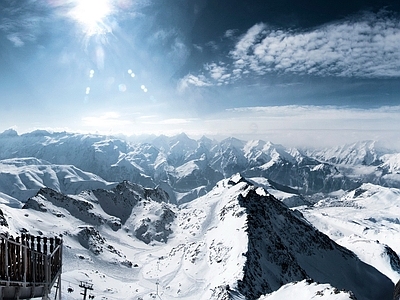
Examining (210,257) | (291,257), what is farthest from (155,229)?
(291,257)

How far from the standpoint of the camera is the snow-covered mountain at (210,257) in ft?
284

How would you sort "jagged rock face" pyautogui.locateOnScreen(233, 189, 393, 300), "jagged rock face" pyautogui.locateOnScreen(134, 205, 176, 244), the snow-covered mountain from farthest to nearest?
"jagged rock face" pyautogui.locateOnScreen(134, 205, 176, 244)
"jagged rock face" pyautogui.locateOnScreen(233, 189, 393, 300)
the snow-covered mountain

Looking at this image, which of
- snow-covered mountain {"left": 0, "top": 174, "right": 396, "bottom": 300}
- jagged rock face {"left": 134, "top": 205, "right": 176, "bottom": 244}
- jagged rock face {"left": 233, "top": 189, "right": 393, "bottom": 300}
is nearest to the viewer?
snow-covered mountain {"left": 0, "top": 174, "right": 396, "bottom": 300}

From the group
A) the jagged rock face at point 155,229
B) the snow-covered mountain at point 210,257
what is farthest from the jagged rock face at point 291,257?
the jagged rock face at point 155,229

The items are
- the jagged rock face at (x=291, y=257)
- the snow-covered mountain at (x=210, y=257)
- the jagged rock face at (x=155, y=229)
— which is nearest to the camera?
the snow-covered mountain at (x=210, y=257)

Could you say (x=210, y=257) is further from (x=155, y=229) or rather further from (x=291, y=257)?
(x=155, y=229)

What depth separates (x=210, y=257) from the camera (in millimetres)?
104375

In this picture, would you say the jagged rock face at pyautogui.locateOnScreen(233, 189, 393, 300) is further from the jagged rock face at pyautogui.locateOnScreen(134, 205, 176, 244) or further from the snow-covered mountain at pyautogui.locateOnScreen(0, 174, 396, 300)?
the jagged rock face at pyautogui.locateOnScreen(134, 205, 176, 244)

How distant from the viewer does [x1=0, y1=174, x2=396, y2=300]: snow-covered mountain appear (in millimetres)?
86688

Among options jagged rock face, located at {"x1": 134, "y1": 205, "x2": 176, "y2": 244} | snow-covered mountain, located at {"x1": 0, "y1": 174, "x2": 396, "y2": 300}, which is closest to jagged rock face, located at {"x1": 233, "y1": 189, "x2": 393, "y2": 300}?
snow-covered mountain, located at {"x1": 0, "y1": 174, "x2": 396, "y2": 300}

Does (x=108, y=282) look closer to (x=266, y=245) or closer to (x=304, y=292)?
(x=266, y=245)

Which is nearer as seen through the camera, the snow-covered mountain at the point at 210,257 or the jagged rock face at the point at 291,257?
the snow-covered mountain at the point at 210,257

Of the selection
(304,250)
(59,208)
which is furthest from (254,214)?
(59,208)

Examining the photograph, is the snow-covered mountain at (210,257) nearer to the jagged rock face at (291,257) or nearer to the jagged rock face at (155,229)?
the jagged rock face at (291,257)
